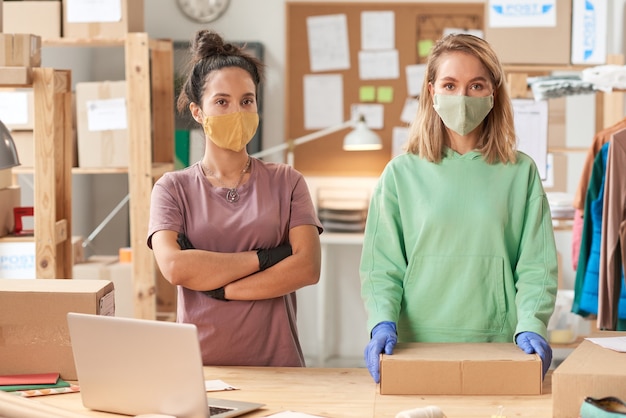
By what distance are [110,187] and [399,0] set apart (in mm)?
2094

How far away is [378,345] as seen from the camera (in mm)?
1935

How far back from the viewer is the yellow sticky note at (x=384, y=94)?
18.8ft

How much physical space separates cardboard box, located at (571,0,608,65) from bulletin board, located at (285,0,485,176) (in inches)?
50.4

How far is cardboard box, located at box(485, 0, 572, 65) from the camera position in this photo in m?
4.22

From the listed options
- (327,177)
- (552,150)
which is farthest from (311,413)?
(327,177)

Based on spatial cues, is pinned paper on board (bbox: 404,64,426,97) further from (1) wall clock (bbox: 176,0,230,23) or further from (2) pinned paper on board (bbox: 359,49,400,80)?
(1) wall clock (bbox: 176,0,230,23)

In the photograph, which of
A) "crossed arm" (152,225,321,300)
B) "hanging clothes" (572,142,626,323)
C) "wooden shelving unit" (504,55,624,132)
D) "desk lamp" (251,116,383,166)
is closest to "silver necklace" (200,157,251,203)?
"crossed arm" (152,225,321,300)

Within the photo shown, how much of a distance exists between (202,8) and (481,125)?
3.82 m

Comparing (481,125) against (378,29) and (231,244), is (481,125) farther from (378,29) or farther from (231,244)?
(378,29)

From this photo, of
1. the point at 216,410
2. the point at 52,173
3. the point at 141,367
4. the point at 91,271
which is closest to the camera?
the point at 141,367

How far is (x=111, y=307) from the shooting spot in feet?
7.18

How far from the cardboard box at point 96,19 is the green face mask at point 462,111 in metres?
2.23

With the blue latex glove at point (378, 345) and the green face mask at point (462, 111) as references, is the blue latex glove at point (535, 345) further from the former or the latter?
the green face mask at point (462, 111)

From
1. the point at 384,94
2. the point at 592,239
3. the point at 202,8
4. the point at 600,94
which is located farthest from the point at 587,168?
the point at 202,8
